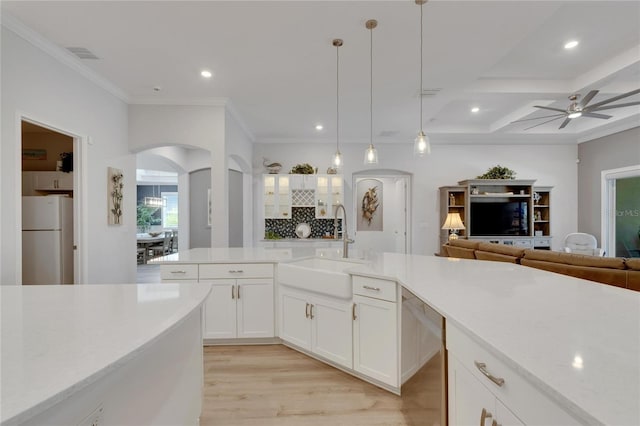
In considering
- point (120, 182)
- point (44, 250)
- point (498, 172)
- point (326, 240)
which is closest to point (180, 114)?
point (120, 182)

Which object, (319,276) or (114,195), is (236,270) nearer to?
(319,276)

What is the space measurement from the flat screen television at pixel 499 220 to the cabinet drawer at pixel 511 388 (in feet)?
18.5

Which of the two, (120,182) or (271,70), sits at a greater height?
(271,70)

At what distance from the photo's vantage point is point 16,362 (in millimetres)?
762

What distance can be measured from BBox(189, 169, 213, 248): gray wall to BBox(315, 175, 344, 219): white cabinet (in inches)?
103

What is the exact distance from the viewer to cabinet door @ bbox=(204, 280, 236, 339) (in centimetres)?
292

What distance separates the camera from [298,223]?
641 cm

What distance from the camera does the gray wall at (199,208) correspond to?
679 cm

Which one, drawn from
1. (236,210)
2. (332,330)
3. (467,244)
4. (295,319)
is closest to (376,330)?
(332,330)

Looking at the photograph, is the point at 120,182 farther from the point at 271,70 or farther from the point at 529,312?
the point at 529,312

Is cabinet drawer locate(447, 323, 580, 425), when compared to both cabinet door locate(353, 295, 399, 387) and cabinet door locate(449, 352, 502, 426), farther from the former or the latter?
cabinet door locate(353, 295, 399, 387)

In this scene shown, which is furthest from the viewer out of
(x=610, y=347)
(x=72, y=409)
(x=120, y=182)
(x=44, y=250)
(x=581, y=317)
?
(x=120, y=182)

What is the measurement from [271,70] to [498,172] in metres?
5.21

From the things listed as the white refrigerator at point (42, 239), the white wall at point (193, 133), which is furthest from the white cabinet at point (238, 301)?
the white refrigerator at point (42, 239)
